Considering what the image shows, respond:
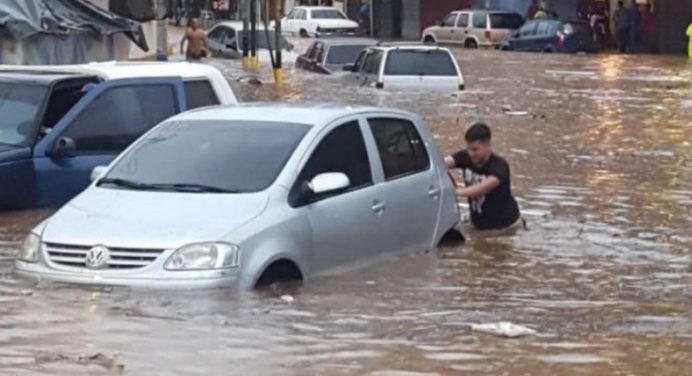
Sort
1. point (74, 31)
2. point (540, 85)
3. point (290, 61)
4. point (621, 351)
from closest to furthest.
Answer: point (621, 351)
point (74, 31)
point (540, 85)
point (290, 61)

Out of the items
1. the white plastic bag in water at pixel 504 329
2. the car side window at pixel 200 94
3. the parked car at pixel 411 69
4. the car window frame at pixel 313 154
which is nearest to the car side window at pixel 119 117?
the car side window at pixel 200 94

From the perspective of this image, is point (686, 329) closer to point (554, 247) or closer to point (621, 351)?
point (621, 351)

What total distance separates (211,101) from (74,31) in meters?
11.2

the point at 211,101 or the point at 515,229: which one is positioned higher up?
the point at 211,101

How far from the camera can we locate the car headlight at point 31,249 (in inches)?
372

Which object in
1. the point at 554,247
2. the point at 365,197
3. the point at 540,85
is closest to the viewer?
the point at 365,197

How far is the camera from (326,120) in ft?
34.3

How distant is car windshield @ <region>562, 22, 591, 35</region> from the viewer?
51.8 m

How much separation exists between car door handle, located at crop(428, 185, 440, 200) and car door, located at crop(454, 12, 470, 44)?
45664mm

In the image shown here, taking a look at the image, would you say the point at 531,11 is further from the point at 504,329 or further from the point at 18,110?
the point at 504,329

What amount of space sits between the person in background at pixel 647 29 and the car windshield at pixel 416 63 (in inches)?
1030

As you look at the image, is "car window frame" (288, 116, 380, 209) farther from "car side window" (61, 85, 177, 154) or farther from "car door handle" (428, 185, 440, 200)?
"car side window" (61, 85, 177, 154)

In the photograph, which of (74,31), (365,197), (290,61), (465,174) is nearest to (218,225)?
(365,197)

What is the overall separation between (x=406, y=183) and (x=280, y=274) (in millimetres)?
1757
